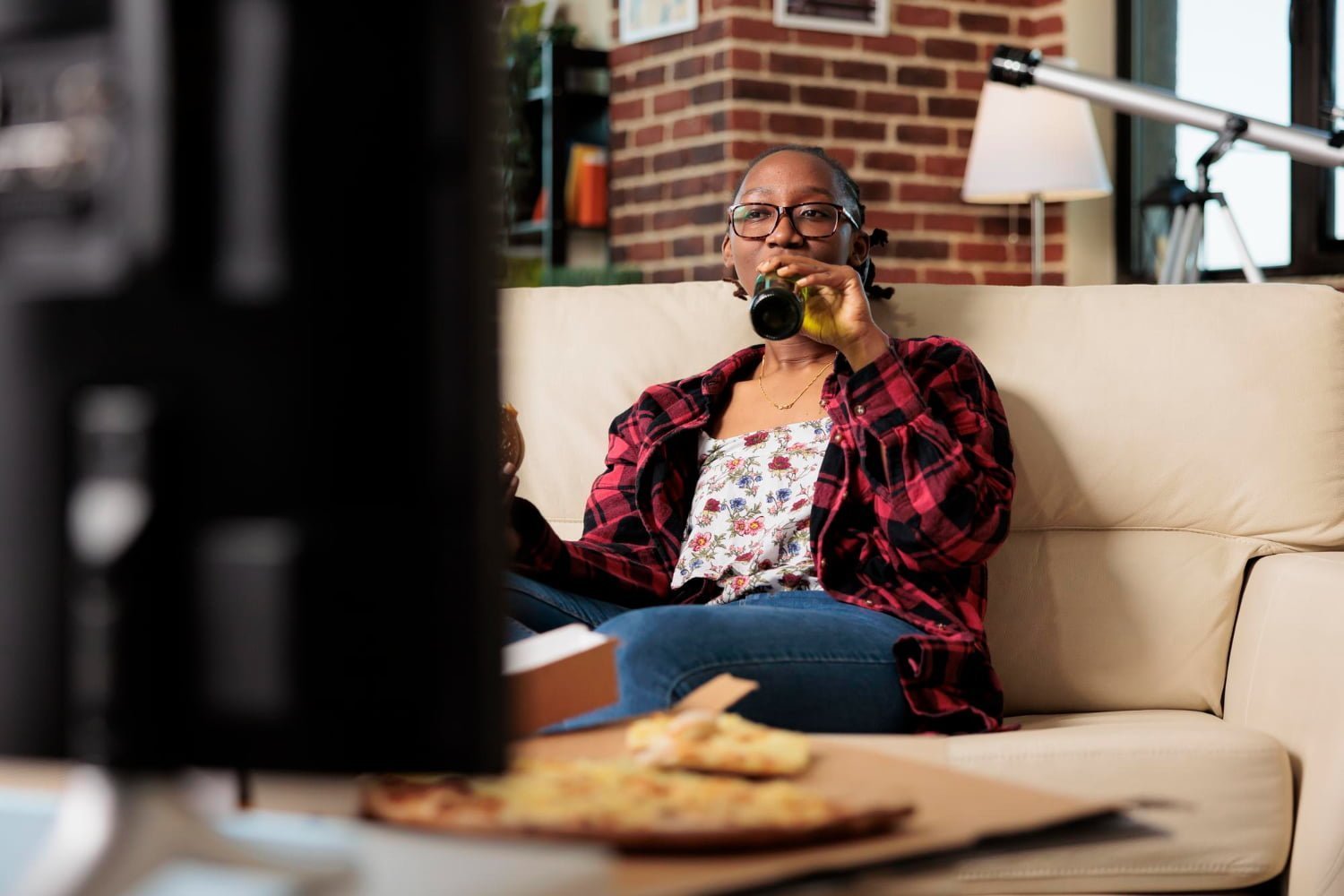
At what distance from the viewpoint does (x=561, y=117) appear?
14.0 feet

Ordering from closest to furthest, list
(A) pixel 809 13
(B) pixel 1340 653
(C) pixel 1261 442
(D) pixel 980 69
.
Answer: (B) pixel 1340 653
(C) pixel 1261 442
(A) pixel 809 13
(D) pixel 980 69

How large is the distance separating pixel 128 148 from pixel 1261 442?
5.40 feet

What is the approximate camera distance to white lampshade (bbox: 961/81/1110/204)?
3.60 m

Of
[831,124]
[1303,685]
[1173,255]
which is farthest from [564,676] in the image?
[831,124]

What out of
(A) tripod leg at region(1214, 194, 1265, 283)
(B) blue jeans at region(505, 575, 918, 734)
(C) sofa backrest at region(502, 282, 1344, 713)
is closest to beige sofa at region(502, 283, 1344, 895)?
(C) sofa backrest at region(502, 282, 1344, 713)

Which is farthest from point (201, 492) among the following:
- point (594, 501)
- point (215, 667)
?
point (594, 501)

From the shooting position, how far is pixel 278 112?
0.53 m

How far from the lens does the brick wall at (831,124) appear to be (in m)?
3.86

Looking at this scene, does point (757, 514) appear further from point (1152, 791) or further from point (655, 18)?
point (655, 18)

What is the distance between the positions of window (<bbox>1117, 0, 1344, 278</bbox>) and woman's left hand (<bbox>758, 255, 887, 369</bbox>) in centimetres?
227

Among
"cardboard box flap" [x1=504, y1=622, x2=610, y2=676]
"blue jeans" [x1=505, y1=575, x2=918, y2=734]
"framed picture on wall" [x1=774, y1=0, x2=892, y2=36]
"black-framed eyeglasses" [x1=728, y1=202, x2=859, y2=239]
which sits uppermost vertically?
"framed picture on wall" [x1=774, y1=0, x2=892, y2=36]

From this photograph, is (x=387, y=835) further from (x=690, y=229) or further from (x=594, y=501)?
(x=690, y=229)

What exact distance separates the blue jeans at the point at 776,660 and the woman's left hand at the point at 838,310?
0.97 feet

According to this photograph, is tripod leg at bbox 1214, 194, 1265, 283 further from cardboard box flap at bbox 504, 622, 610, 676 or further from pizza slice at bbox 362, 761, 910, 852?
A: pizza slice at bbox 362, 761, 910, 852
